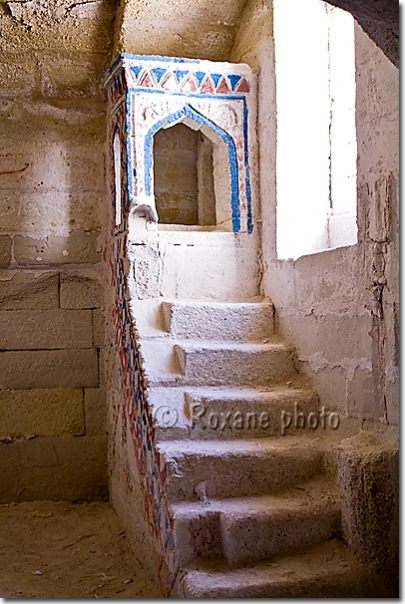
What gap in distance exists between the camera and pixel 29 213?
4.64 m

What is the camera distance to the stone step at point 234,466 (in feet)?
9.62

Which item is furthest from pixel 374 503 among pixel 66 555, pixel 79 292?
pixel 79 292

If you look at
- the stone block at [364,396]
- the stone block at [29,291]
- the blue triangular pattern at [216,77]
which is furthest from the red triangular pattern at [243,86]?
the stone block at [364,396]

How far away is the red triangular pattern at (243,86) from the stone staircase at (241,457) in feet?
4.33

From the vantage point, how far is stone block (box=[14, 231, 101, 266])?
4617 mm

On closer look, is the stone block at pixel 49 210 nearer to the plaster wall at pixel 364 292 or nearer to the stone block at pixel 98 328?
the stone block at pixel 98 328

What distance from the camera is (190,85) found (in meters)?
4.06

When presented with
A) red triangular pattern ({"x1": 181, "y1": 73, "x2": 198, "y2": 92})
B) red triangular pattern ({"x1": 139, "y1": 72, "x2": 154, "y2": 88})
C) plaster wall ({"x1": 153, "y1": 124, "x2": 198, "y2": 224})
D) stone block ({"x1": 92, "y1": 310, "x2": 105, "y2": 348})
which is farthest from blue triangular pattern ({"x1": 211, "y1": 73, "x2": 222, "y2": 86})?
stone block ({"x1": 92, "y1": 310, "x2": 105, "y2": 348})

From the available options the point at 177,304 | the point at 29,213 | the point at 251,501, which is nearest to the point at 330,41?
the point at 177,304

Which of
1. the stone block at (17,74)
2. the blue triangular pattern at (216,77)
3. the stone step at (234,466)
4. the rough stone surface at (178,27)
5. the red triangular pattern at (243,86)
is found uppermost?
the rough stone surface at (178,27)

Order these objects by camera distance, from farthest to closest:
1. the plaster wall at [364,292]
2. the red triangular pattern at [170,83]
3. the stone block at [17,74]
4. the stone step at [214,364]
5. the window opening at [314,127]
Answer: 1. the stone block at [17,74]
2. the red triangular pattern at [170,83]
3. the window opening at [314,127]
4. the stone step at [214,364]
5. the plaster wall at [364,292]

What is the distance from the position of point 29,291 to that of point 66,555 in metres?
1.78

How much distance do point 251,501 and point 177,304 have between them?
1.22m

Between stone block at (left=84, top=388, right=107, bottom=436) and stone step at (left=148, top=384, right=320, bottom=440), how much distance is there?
143 centimetres
